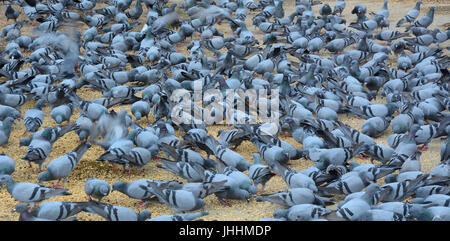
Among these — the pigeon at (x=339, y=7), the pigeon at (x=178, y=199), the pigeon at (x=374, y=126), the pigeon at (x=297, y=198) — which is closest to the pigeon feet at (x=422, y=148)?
the pigeon at (x=374, y=126)

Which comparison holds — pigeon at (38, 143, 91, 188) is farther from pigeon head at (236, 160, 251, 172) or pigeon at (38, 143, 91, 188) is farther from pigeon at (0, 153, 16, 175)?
pigeon head at (236, 160, 251, 172)

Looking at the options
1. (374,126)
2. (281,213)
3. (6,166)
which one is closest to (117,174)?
(6,166)

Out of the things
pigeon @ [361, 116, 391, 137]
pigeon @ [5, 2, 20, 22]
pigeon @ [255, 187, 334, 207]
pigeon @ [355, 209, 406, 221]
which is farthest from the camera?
pigeon @ [5, 2, 20, 22]

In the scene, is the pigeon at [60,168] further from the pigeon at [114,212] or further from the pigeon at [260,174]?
the pigeon at [260,174]

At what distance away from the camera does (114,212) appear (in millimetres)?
5977

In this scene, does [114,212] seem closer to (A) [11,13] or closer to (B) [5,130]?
(B) [5,130]

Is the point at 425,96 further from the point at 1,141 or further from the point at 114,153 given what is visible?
the point at 1,141

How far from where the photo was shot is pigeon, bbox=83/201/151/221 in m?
5.95

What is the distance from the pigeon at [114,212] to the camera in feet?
19.5

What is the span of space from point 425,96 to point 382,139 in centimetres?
134

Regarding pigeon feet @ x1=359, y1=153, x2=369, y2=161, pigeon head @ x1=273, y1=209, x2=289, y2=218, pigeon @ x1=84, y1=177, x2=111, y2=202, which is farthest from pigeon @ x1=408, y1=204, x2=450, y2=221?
pigeon @ x1=84, y1=177, x2=111, y2=202

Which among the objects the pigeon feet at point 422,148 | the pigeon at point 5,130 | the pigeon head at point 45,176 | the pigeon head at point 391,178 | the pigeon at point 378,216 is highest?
the pigeon feet at point 422,148

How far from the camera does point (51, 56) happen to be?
1114cm

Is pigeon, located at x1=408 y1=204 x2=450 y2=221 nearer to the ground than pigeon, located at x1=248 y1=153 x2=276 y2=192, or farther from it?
farther from it
